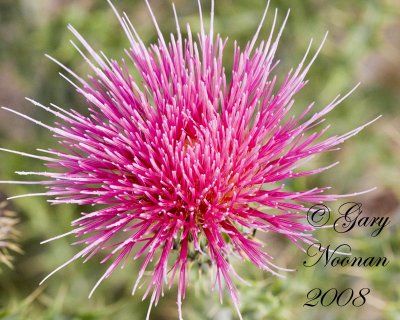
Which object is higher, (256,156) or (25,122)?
(256,156)

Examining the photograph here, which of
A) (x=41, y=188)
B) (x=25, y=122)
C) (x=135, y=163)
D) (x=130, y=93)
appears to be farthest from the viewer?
(x=25, y=122)

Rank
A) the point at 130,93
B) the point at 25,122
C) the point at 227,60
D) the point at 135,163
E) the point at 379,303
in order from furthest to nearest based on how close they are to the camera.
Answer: the point at 25,122 → the point at 227,60 → the point at 379,303 → the point at 130,93 → the point at 135,163

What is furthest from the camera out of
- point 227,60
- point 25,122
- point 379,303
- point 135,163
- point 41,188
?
point 25,122

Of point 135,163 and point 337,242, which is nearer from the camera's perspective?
point 135,163

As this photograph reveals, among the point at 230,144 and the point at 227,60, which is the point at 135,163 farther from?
the point at 227,60

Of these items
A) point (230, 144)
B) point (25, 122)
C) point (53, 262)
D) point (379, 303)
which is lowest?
point (53, 262)

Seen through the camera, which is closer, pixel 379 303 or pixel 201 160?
Answer: pixel 201 160

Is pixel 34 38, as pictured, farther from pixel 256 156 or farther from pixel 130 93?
pixel 256 156

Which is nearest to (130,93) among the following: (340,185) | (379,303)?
(379,303)

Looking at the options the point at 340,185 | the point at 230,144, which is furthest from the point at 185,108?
the point at 340,185
